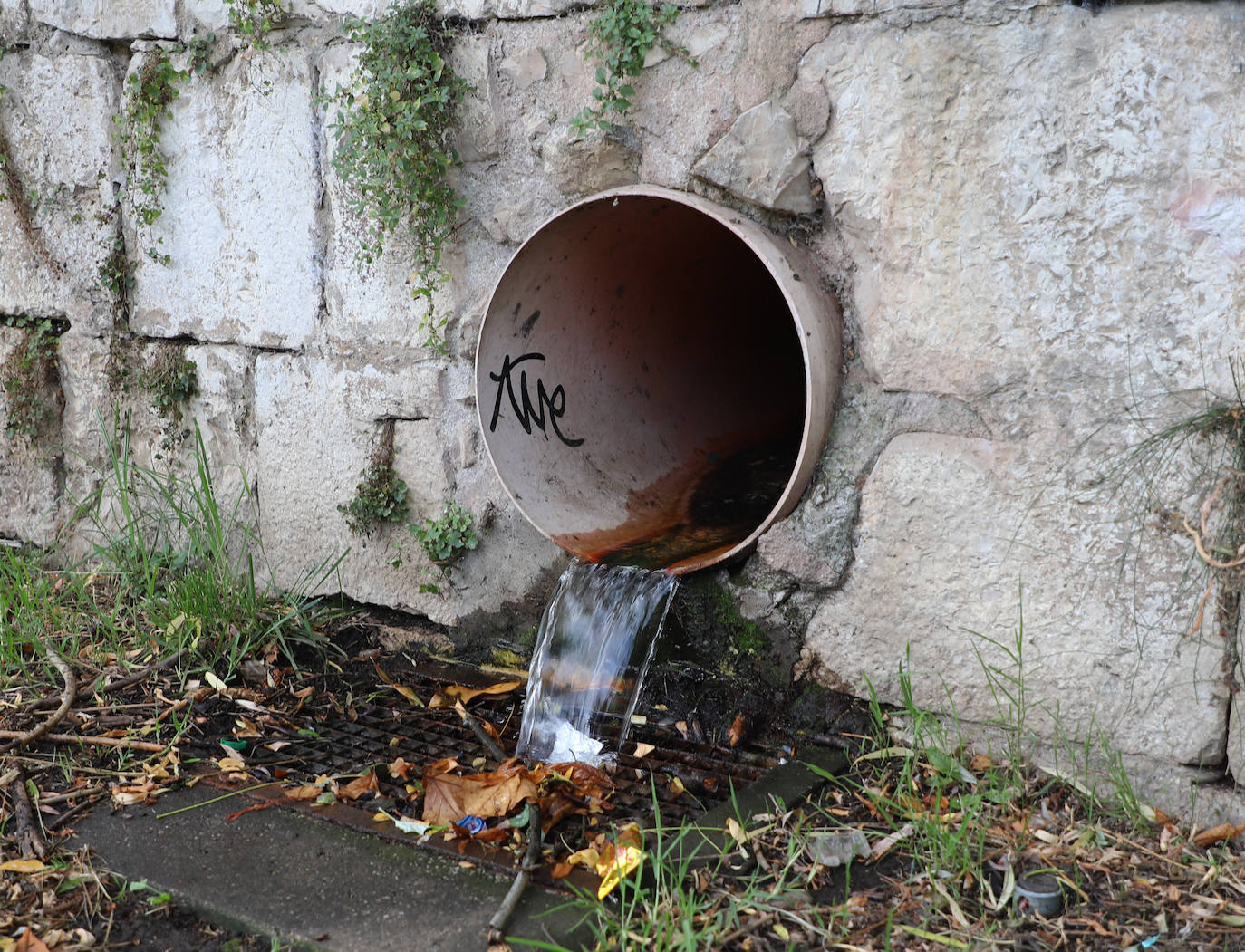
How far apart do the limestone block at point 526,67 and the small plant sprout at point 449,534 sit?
1.15 m

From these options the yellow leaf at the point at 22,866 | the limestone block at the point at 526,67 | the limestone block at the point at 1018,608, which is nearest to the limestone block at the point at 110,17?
the limestone block at the point at 526,67

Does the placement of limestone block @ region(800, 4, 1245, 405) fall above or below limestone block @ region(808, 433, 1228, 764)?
above

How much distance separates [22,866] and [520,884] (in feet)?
3.11

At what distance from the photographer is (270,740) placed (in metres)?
2.56

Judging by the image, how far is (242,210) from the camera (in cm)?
311

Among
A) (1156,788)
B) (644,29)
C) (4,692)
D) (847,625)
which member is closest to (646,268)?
(644,29)

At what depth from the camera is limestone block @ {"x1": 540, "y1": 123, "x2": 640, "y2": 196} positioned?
98.7 inches

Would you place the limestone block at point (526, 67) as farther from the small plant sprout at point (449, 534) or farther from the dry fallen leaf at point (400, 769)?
the dry fallen leaf at point (400, 769)

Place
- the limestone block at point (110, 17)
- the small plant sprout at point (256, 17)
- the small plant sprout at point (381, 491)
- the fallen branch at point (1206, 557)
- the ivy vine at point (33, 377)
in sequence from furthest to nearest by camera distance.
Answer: the ivy vine at point (33, 377), the limestone block at point (110, 17), the small plant sprout at point (381, 491), the small plant sprout at point (256, 17), the fallen branch at point (1206, 557)

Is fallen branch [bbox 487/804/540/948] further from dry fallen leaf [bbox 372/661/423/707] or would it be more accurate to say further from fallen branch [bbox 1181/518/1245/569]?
fallen branch [bbox 1181/518/1245/569]

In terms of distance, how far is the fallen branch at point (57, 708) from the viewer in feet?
7.80

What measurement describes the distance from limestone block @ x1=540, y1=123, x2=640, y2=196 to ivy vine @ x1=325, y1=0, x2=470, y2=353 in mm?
300

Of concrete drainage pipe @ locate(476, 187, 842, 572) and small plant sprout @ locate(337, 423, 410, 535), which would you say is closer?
concrete drainage pipe @ locate(476, 187, 842, 572)

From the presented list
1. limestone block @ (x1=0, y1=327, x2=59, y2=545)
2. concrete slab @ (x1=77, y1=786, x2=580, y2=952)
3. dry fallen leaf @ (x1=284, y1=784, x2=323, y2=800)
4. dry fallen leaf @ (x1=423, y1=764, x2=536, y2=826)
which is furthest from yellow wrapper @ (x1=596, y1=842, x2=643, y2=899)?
limestone block @ (x1=0, y1=327, x2=59, y2=545)
